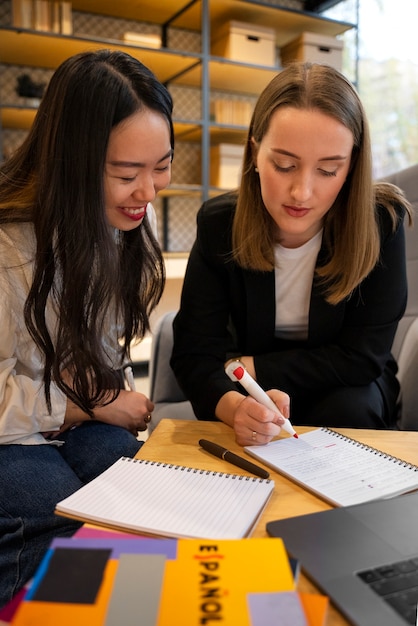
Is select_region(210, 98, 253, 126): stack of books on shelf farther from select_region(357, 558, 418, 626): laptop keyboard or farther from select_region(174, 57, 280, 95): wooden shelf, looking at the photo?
select_region(357, 558, 418, 626): laptop keyboard

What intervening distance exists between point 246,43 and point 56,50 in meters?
1.09

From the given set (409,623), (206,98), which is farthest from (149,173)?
(206,98)

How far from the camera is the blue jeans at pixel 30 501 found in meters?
0.80

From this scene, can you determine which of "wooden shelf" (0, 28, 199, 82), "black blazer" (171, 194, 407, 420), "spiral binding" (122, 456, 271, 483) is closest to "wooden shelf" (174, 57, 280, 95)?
"wooden shelf" (0, 28, 199, 82)

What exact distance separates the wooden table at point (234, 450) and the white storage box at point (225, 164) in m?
2.58

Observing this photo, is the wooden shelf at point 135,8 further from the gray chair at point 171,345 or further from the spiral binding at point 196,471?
the spiral binding at point 196,471

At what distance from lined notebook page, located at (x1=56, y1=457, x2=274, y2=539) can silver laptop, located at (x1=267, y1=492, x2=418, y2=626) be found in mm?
50

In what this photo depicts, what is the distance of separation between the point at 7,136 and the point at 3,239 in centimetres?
261

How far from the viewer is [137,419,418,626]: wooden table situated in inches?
25.8

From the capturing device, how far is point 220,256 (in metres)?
1.22

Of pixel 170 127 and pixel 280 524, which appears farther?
pixel 170 127

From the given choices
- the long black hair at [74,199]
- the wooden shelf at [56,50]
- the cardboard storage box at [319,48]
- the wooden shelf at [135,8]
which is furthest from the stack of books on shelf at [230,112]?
the long black hair at [74,199]

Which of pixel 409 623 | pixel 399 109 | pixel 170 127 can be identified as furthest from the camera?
pixel 399 109

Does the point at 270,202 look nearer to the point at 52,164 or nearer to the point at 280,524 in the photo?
the point at 52,164
